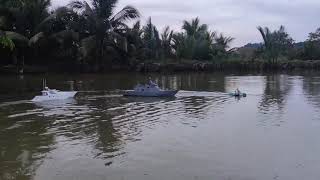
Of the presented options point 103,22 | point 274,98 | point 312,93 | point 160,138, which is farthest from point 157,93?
point 103,22

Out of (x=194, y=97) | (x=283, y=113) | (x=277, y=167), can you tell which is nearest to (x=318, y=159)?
(x=277, y=167)

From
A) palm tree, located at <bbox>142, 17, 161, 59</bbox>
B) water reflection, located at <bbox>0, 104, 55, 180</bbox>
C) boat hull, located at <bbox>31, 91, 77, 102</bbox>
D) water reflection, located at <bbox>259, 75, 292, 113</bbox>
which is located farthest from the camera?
palm tree, located at <bbox>142, 17, 161, 59</bbox>

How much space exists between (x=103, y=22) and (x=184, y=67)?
486 inches

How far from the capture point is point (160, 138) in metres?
17.3

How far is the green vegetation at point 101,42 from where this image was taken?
53594 millimetres

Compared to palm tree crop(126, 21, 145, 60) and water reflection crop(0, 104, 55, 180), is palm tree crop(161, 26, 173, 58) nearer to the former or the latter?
palm tree crop(126, 21, 145, 60)

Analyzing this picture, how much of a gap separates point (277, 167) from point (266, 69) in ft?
175

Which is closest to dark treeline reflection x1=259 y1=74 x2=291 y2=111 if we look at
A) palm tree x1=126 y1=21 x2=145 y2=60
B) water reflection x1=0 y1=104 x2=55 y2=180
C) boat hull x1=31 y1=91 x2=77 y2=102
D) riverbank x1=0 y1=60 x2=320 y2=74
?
boat hull x1=31 y1=91 x2=77 y2=102

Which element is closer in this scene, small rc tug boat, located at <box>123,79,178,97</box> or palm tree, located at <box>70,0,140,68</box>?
small rc tug boat, located at <box>123,79,178,97</box>

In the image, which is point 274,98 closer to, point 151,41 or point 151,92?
point 151,92

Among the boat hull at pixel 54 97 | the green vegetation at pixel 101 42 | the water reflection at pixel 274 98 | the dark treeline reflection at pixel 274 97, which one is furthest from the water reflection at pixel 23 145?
the green vegetation at pixel 101 42

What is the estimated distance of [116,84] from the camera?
40969 millimetres

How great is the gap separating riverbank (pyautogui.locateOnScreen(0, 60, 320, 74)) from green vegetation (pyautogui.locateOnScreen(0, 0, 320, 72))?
0.12 meters

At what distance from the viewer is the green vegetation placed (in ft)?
176
